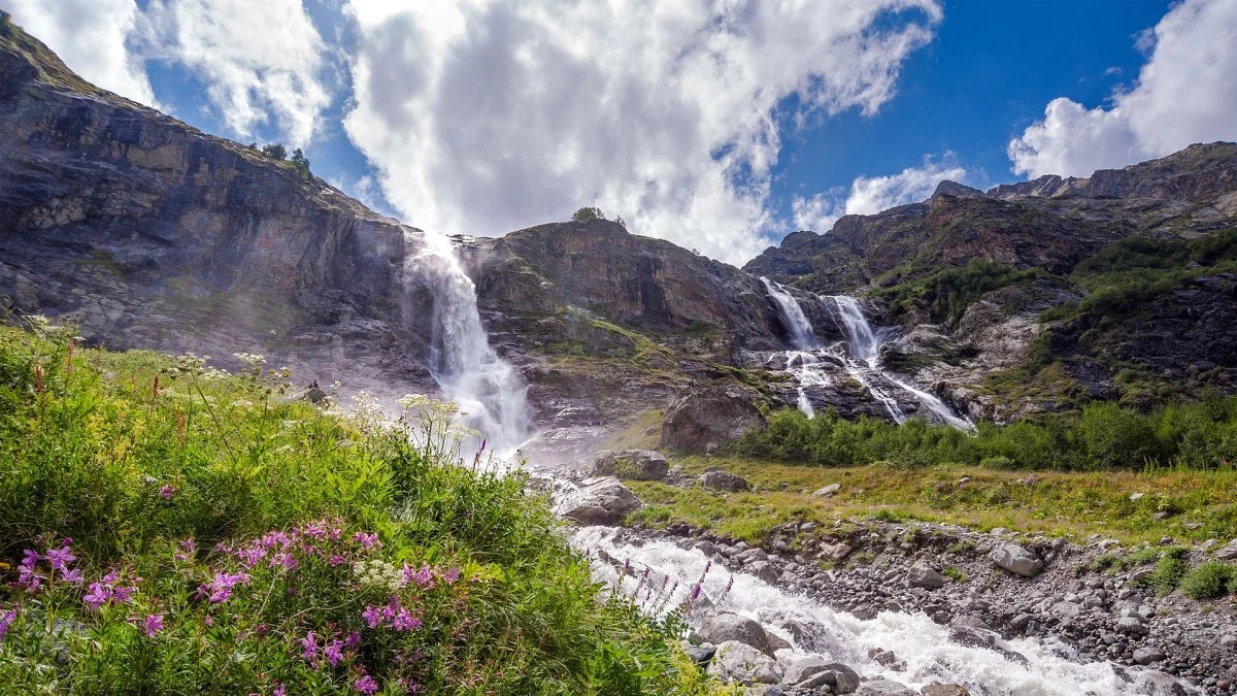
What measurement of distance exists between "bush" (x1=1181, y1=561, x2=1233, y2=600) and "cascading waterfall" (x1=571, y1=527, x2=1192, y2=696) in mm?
2302

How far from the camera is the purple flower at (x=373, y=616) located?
9.04 ft

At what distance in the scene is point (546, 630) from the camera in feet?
11.7

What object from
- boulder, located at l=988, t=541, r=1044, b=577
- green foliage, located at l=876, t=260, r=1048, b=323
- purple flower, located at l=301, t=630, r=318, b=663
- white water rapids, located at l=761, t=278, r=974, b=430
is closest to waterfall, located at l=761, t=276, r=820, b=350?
white water rapids, located at l=761, t=278, r=974, b=430

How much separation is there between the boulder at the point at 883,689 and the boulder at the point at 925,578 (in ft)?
16.7

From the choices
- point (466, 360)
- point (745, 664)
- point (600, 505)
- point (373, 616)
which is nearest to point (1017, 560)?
point (745, 664)

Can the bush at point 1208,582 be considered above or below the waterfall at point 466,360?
below

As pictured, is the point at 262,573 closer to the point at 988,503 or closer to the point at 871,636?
the point at 871,636

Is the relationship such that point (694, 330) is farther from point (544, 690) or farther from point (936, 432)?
point (544, 690)

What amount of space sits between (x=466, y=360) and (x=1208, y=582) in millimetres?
61552

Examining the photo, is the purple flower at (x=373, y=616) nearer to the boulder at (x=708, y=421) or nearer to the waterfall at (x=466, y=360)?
the boulder at (x=708, y=421)

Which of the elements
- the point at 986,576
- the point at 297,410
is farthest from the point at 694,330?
the point at 297,410

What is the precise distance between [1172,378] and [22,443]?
265 ft

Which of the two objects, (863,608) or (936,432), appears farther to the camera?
(936,432)

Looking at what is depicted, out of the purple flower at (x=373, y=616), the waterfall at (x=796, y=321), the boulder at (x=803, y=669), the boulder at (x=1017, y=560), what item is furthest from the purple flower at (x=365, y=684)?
the waterfall at (x=796, y=321)
